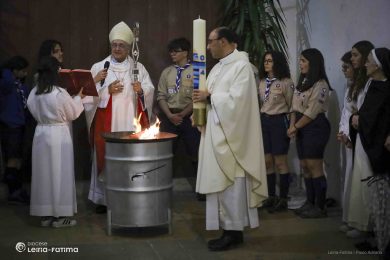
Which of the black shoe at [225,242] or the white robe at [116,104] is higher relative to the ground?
the white robe at [116,104]

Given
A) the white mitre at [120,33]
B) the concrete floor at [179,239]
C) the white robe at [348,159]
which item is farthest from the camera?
the white mitre at [120,33]

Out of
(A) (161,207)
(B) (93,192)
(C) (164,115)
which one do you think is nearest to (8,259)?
(A) (161,207)

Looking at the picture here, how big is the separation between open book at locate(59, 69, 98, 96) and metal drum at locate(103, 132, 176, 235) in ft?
2.70

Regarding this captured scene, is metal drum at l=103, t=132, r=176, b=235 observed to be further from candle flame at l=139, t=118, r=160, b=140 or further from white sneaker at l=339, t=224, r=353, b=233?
white sneaker at l=339, t=224, r=353, b=233

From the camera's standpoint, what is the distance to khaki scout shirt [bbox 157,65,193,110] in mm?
7879

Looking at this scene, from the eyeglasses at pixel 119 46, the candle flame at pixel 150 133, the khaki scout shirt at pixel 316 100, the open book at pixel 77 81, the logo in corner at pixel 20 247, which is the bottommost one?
the logo in corner at pixel 20 247

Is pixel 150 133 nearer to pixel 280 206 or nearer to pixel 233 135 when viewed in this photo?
pixel 233 135

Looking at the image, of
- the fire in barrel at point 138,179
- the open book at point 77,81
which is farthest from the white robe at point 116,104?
the fire in barrel at point 138,179

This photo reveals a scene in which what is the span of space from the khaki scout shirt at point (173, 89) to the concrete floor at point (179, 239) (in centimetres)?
143

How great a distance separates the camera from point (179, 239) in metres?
5.99

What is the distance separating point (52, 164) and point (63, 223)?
62 cm

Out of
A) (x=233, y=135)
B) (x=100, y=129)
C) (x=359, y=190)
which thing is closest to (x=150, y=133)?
(x=233, y=135)

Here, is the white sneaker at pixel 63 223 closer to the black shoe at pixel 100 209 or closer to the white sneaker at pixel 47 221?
the white sneaker at pixel 47 221

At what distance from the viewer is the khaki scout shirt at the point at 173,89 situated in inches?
310
